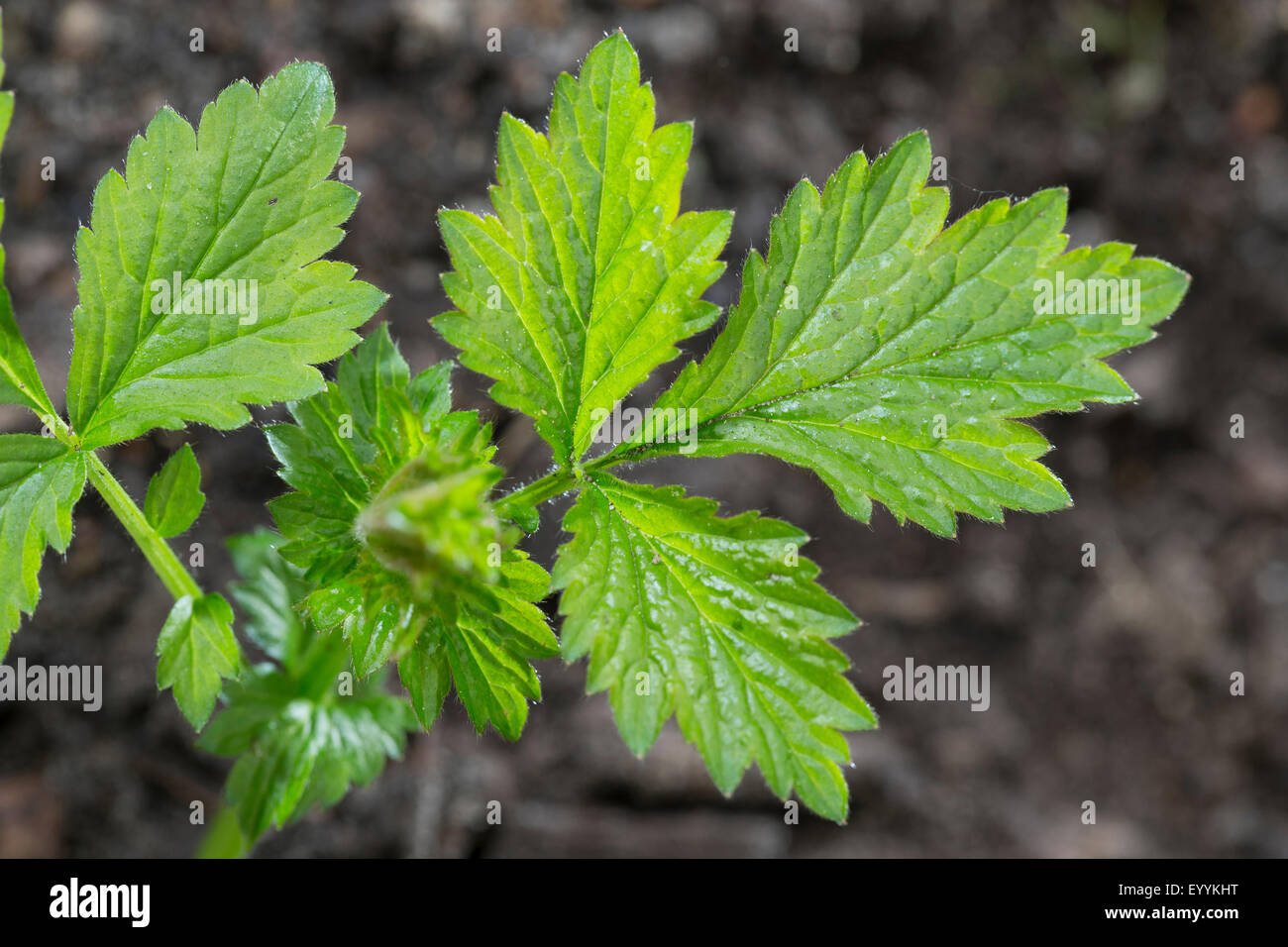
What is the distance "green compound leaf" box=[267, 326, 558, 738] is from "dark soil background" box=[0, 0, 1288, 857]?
124 cm

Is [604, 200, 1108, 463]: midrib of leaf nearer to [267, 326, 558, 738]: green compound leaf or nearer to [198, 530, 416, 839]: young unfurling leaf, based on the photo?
[267, 326, 558, 738]: green compound leaf

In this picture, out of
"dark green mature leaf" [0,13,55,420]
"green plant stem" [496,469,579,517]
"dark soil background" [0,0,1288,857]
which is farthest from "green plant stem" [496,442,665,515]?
"dark soil background" [0,0,1288,857]

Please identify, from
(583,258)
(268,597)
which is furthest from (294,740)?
(583,258)

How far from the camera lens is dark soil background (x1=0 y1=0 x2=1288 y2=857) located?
3.11m

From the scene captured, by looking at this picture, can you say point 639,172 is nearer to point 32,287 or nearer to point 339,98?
point 339,98

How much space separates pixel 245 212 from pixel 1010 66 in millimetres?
3127

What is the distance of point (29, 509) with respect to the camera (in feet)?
6.21

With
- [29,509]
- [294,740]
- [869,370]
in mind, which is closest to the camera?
[29,509]

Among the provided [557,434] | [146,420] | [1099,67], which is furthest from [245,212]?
[1099,67]

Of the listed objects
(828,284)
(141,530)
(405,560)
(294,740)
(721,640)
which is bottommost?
(294,740)

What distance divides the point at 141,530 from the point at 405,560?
2.26ft

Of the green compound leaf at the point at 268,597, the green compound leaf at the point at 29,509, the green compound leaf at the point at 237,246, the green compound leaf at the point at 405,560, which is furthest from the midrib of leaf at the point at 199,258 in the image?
the green compound leaf at the point at 268,597

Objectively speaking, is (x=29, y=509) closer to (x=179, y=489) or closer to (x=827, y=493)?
(x=179, y=489)

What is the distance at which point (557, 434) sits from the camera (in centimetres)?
209
